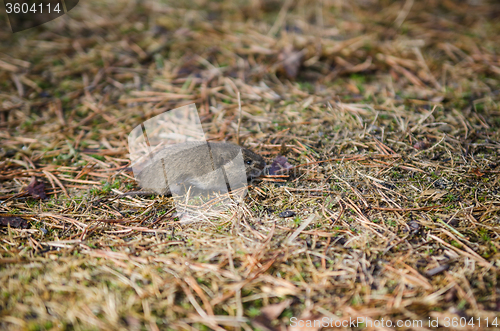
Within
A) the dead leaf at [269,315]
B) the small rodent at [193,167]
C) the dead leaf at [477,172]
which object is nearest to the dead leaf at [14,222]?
the small rodent at [193,167]

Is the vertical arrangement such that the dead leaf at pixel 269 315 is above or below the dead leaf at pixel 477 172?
below

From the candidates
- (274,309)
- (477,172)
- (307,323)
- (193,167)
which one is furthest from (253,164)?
(477,172)

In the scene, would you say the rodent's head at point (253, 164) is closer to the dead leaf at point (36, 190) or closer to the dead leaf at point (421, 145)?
the dead leaf at point (421, 145)

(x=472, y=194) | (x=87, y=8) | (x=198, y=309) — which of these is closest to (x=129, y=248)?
(x=198, y=309)

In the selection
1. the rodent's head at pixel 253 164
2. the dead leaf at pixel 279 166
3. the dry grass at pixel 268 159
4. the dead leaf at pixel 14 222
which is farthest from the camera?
the dead leaf at pixel 279 166

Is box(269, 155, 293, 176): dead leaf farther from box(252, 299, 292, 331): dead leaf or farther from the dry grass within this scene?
box(252, 299, 292, 331): dead leaf

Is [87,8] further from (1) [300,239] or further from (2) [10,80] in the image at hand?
(1) [300,239]

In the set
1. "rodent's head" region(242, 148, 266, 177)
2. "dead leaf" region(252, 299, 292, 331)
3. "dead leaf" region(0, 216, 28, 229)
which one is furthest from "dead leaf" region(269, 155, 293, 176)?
"dead leaf" region(0, 216, 28, 229)
